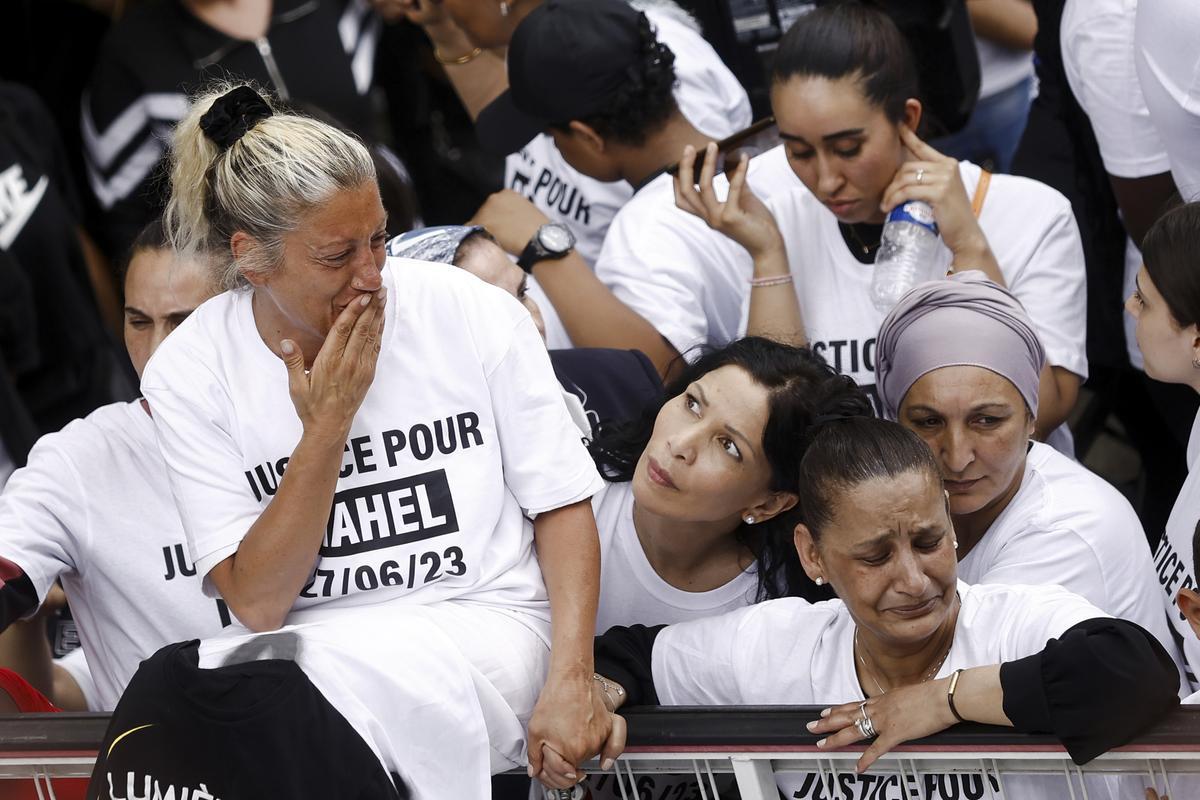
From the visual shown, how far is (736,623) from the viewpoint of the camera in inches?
93.3

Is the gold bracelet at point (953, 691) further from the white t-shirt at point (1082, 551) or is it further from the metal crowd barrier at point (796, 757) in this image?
the white t-shirt at point (1082, 551)

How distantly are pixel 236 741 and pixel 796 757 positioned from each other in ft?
2.34

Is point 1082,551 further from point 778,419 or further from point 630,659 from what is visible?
point 630,659

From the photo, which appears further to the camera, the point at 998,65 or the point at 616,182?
the point at 998,65

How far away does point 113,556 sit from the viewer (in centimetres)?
256

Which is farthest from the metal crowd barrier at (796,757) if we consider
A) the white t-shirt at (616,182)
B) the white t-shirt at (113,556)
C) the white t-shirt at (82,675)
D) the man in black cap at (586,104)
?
the white t-shirt at (616,182)

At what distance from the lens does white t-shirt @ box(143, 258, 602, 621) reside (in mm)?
2172

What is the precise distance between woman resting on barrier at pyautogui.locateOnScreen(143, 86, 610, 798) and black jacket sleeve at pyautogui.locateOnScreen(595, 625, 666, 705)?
13cm

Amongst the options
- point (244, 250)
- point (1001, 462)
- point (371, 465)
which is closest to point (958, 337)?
point (1001, 462)

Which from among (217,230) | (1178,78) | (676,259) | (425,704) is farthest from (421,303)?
(1178,78)

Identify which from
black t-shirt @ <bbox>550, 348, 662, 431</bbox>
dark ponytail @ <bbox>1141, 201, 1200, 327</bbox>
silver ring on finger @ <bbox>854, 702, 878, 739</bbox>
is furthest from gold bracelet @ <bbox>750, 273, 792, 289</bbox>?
silver ring on finger @ <bbox>854, 702, 878, 739</bbox>

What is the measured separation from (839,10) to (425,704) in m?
1.71

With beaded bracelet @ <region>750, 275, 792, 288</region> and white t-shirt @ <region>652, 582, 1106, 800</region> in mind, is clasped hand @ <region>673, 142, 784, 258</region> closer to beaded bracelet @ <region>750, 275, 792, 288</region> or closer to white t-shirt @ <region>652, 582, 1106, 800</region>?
beaded bracelet @ <region>750, 275, 792, 288</region>

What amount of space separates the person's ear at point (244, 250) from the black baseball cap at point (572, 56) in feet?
4.63
